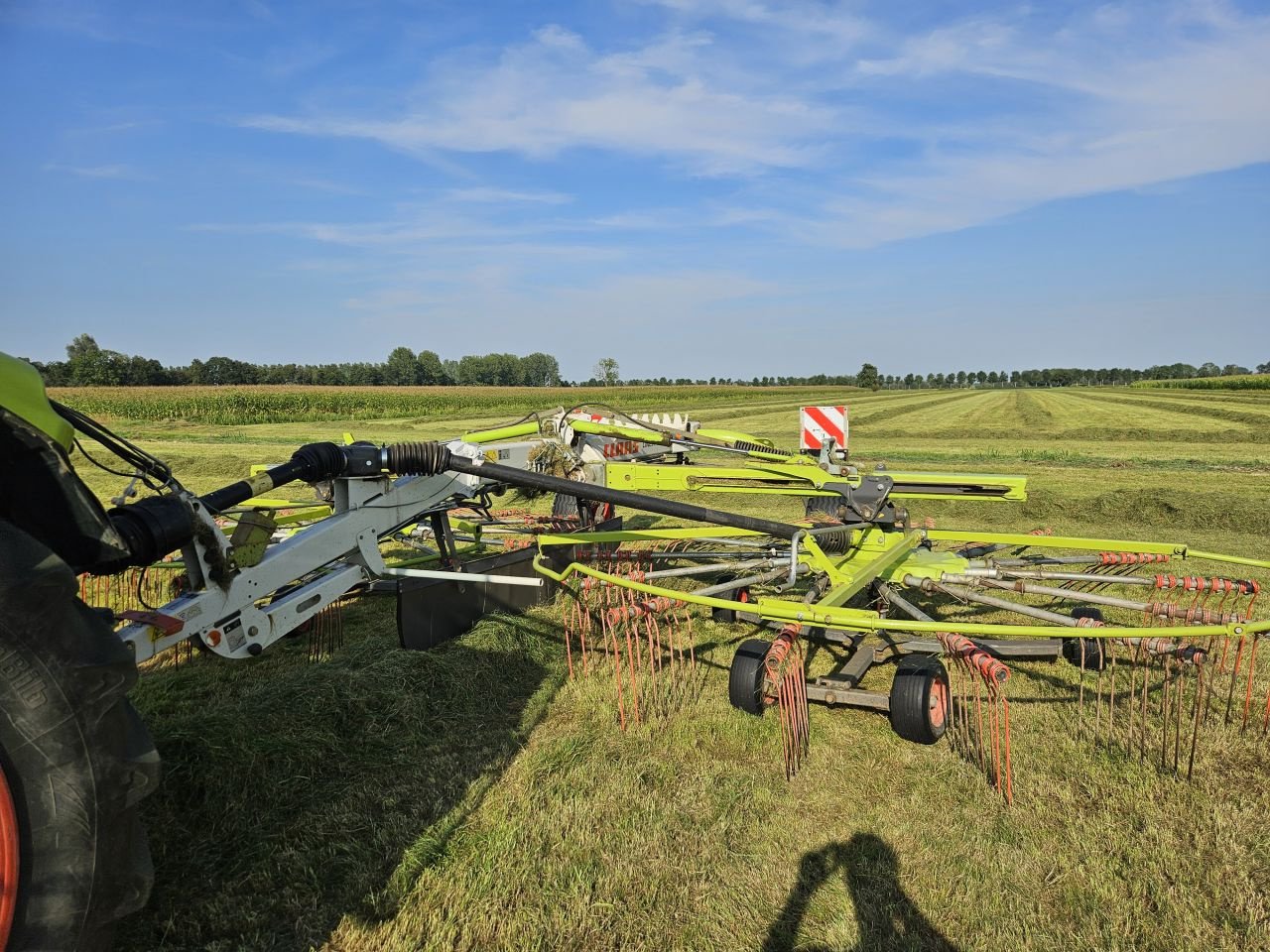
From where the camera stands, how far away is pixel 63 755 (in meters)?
1.83

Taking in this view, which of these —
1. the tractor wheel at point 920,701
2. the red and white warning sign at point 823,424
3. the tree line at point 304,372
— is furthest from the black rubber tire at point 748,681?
the tree line at point 304,372

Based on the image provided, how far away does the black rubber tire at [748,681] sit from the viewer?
14.1 ft

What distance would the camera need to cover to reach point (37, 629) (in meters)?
1.81

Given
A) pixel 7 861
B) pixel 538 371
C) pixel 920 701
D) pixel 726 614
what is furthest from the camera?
pixel 538 371

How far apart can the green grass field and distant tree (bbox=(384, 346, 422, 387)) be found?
103 meters

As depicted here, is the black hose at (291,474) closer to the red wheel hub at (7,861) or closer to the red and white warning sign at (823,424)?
the red wheel hub at (7,861)

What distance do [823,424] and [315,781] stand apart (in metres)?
8.18

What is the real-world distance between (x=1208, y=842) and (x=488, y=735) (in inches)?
134

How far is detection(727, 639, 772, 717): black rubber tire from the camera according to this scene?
14.1 ft

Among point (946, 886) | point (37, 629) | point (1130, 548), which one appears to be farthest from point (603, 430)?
point (37, 629)

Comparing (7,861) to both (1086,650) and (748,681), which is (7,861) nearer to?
(748,681)

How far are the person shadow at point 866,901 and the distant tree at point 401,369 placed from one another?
104558 millimetres

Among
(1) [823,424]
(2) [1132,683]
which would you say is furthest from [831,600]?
(1) [823,424]

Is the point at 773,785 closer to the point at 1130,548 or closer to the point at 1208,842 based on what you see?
the point at 1208,842
